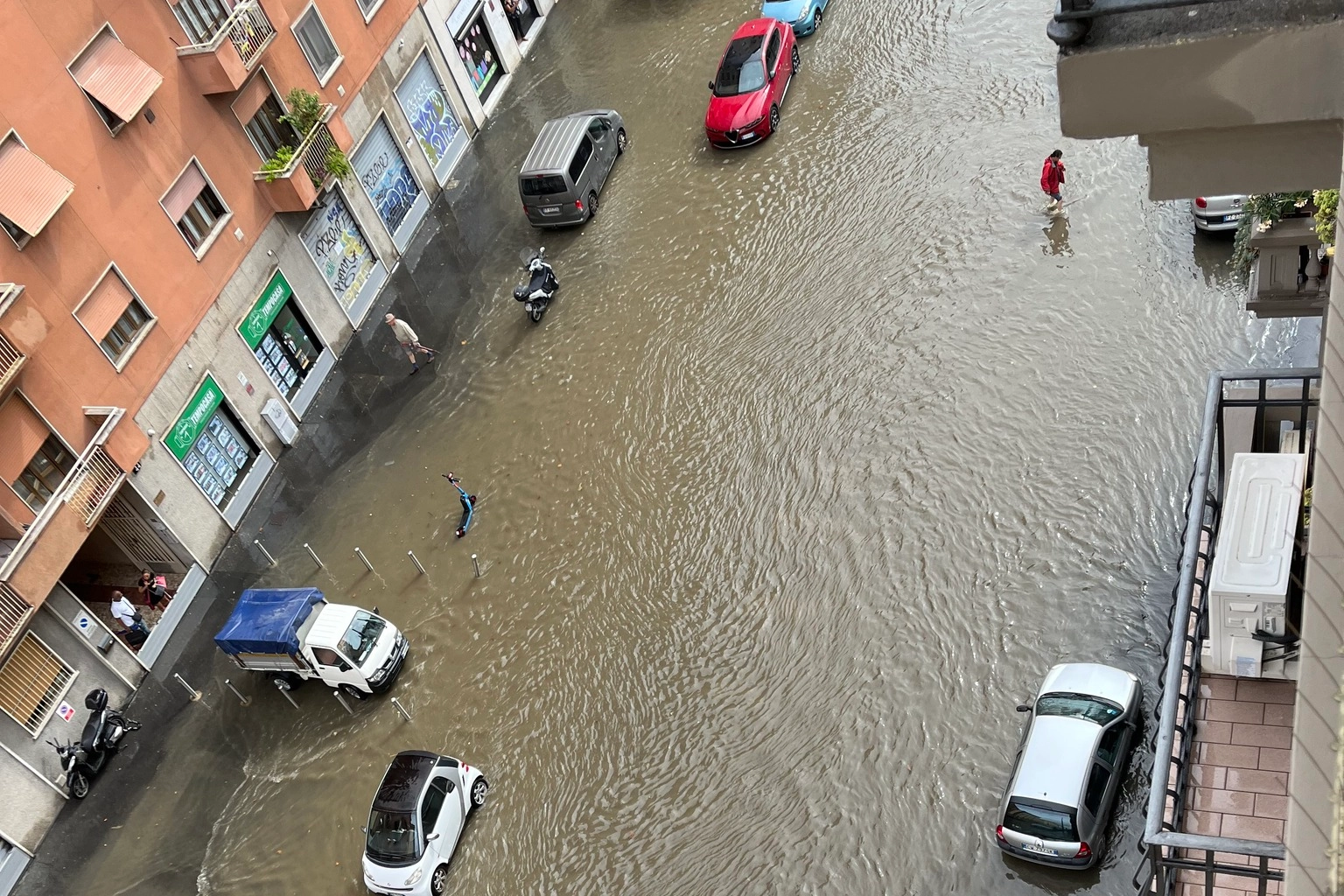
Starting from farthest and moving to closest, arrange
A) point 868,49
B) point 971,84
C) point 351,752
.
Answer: point 868,49 < point 971,84 < point 351,752

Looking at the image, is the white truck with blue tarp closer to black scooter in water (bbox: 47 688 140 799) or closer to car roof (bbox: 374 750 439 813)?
black scooter in water (bbox: 47 688 140 799)

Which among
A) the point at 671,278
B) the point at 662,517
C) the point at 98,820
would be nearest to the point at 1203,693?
the point at 662,517

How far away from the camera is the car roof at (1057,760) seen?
14.1 meters

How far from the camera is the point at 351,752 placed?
18.8m

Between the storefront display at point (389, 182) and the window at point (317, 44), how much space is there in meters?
1.79

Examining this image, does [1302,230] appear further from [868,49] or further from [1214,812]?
[868,49]

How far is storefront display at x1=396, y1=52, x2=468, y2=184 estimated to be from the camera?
2861cm

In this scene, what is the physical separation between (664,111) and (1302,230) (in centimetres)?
1912

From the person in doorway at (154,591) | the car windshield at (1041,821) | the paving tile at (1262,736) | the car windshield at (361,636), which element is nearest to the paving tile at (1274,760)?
the paving tile at (1262,736)

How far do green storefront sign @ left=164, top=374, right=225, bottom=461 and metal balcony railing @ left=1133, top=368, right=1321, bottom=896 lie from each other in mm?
17839

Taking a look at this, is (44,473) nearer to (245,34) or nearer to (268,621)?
(268,621)

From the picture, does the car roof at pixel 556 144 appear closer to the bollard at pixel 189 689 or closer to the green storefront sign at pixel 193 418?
the green storefront sign at pixel 193 418

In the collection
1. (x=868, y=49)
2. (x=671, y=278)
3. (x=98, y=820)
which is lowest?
(x=98, y=820)

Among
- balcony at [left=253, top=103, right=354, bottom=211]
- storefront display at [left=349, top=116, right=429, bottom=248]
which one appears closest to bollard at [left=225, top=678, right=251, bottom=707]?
balcony at [left=253, top=103, right=354, bottom=211]
